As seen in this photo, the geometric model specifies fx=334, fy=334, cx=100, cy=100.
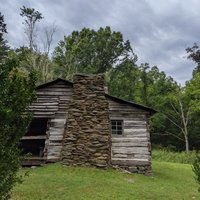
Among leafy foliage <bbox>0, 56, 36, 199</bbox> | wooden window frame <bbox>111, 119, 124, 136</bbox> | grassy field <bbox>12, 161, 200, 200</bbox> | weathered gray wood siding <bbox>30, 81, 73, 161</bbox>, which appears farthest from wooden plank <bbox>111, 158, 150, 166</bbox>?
leafy foliage <bbox>0, 56, 36, 199</bbox>

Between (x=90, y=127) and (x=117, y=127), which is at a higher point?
(x=117, y=127)

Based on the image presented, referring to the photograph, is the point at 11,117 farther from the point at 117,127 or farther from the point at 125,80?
the point at 125,80

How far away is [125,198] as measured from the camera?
1198cm

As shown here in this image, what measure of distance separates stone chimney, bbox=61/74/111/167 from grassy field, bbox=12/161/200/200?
730 mm

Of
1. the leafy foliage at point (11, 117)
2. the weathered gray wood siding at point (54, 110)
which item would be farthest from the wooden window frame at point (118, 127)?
the leafy foliage at point (11, 117)

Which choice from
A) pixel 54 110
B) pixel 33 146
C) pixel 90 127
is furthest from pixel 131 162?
pixel 33 146

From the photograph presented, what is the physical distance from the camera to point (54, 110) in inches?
780

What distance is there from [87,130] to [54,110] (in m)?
2.86

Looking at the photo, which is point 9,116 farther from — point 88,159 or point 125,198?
point 88,159

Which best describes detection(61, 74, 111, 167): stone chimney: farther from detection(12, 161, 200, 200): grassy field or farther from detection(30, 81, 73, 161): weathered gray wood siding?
detection(30, 81, 73, 161): weathered gray wood siding

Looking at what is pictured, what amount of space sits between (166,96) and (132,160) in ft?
88.8

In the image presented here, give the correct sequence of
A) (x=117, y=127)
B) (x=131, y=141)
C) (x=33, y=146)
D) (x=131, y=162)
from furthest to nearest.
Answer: (x=33, y=146) < (x=117, y=127) < (x=131, y=141) < (x=131, y=162)

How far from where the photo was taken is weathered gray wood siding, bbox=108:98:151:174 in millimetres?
19406

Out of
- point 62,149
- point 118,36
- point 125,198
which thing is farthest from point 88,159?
point 118,36
